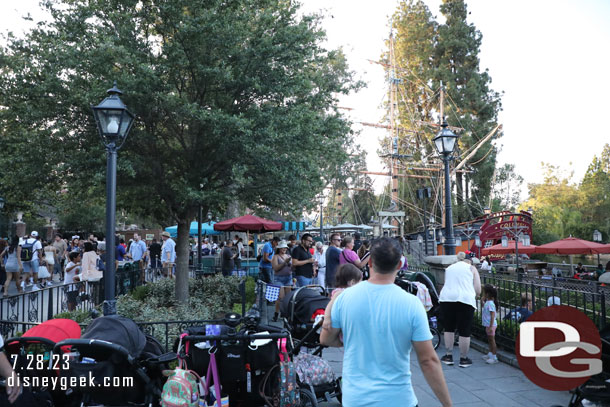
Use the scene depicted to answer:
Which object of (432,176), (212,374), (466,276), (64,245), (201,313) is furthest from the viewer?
(432,176)

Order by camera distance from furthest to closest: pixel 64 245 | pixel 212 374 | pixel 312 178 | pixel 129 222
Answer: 1. pixel 129 222
2. pixel 64 245
3. pixel 312 178
4. pixel 212 374

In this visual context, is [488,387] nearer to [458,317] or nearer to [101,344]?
[458,317]

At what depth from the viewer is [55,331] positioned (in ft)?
13.8

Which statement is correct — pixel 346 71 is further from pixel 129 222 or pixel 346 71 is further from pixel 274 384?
pixel 129 222

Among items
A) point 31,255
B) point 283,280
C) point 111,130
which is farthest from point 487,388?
point 31,255

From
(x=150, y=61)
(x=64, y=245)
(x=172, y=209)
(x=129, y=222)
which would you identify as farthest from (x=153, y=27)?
(x=129, y=222)

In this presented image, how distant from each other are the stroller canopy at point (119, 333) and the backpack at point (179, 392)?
0.47 meters

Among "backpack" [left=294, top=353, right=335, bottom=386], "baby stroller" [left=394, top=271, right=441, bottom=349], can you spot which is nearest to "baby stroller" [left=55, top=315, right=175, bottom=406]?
"backpack" [left=294, top=353, right=335, bottom=386]

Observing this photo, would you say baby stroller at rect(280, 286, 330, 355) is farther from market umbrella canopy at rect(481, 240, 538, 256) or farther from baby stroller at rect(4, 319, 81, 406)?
market umbrella canopy at rect(481, 240, 538, 256)

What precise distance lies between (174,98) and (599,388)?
885 cm

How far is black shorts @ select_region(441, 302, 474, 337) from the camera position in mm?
6711

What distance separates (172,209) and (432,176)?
45.1m

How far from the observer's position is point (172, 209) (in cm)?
1183

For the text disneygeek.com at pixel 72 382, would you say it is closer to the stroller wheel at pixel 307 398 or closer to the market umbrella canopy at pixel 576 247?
the stroller wheel at pixel 307 398
